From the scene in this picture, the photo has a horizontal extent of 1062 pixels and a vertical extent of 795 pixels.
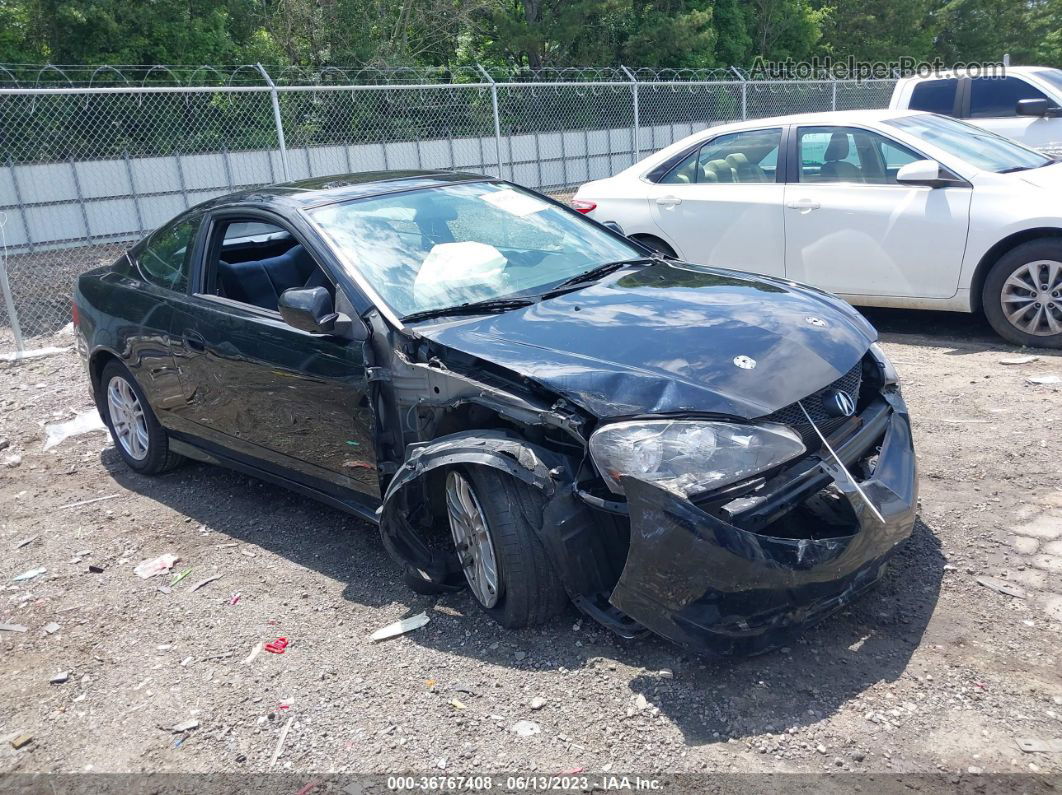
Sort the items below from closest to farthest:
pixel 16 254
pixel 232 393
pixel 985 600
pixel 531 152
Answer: pixel 985 600 < pixel 232 393 < pixel 16 254 < pixel 531 152

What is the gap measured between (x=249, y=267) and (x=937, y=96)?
9.17 meters

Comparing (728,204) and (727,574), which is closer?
(727,574)

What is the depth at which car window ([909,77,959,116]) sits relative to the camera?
10945mm

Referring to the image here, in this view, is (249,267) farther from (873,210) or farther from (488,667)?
(873,210)

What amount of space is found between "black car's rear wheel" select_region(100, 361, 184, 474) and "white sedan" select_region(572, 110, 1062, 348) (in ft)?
13.9

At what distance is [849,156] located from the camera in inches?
275

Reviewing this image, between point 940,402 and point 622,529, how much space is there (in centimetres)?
311

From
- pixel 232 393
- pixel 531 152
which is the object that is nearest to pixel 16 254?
pixel 531 152

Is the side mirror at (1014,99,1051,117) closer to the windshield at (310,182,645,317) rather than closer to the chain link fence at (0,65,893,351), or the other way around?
the chain link fence at (0,65,893,351)

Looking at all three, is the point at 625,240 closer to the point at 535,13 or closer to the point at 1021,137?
the point at 1021,137

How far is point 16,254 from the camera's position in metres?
14.2

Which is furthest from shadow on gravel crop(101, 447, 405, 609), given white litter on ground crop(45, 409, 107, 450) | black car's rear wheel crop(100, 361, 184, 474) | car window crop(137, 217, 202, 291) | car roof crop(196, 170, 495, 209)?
car roof crop(196, 170, 495, 209)

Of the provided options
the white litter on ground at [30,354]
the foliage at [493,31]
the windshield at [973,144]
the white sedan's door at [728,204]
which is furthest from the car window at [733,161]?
the foliage at [493,31]

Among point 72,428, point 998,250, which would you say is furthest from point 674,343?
point 72,428
